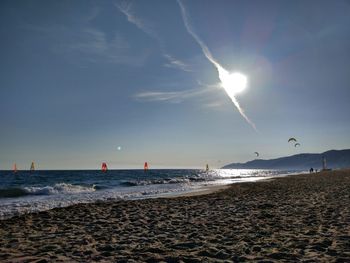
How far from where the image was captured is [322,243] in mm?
A: 6852

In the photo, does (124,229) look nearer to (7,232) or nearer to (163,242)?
(163,242)

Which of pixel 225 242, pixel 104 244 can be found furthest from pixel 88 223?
pixel 225 242

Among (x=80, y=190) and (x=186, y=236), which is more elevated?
(x=80, y=190)

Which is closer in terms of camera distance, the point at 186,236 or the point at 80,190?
the point at 186,236

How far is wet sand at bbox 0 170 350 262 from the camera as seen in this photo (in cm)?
639

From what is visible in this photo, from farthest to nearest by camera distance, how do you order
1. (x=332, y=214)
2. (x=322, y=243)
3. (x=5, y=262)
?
(x=332, y=214), (x=322, y=243), (x=5, y=262)

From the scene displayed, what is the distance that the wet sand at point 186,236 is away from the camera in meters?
6.39

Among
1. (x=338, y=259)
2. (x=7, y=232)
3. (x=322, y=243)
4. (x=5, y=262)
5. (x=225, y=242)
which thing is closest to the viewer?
(x=338, y=259)

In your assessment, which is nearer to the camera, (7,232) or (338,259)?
(338,259)

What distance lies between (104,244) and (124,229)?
200cm

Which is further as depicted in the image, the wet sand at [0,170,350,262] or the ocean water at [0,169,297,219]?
the ocean water at [0,169,297,219]

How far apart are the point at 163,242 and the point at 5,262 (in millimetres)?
3419

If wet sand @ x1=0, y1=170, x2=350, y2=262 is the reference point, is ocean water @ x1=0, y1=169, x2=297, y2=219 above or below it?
above

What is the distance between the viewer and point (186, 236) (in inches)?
328
